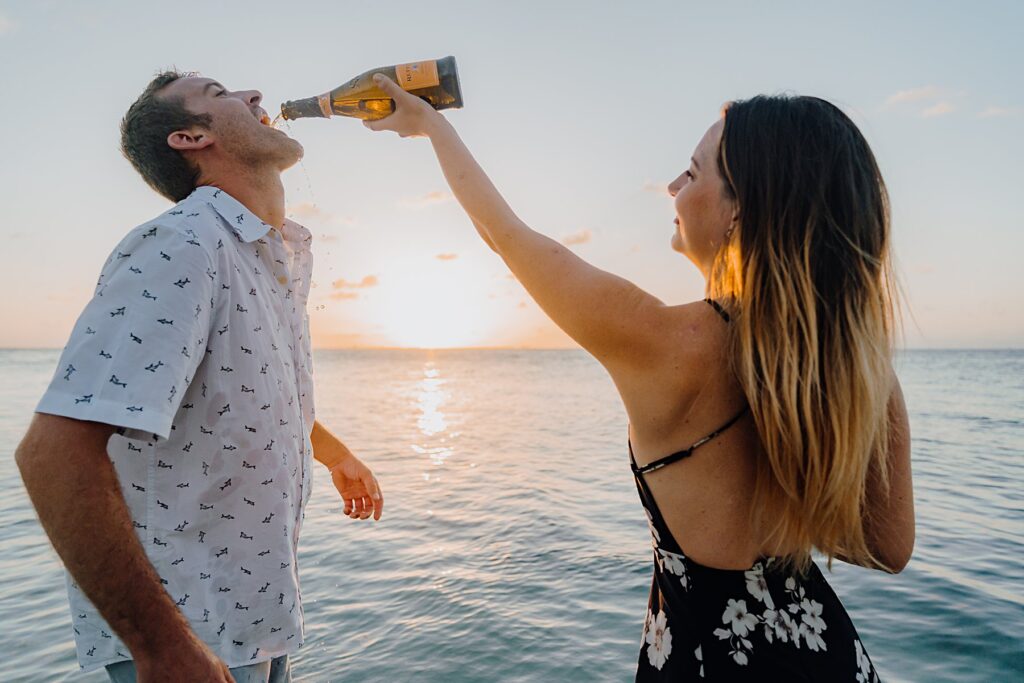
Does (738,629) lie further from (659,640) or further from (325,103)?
(325,103)

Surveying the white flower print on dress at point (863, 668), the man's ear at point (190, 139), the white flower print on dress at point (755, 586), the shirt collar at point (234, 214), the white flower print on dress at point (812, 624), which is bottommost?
the white flower print on dress at point (863, 668)

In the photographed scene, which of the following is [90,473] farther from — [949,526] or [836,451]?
[949,526]

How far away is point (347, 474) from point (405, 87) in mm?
1995

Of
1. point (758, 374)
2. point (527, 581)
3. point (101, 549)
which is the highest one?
point (758, 374)

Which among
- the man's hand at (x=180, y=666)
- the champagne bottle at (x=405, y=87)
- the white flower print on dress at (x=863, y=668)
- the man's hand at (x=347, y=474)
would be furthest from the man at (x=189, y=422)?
the white flower print on dress at (x=863, y=668)

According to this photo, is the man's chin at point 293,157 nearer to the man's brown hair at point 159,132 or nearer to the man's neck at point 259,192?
the man's neck at point 259,192

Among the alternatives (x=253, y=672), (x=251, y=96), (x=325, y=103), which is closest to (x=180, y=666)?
(x=253, y=672)

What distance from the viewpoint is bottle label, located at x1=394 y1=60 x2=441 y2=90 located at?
3.07 m

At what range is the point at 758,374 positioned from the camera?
1.81 meters

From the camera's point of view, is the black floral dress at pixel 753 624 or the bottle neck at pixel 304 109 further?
the bottle neck at pixel 304 109

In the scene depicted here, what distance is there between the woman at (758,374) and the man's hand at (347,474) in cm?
183

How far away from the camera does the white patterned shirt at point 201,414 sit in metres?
1.74

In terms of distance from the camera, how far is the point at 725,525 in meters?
1.96

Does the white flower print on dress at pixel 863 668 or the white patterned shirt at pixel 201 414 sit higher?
the white patterned shirt at pixel 201 414
